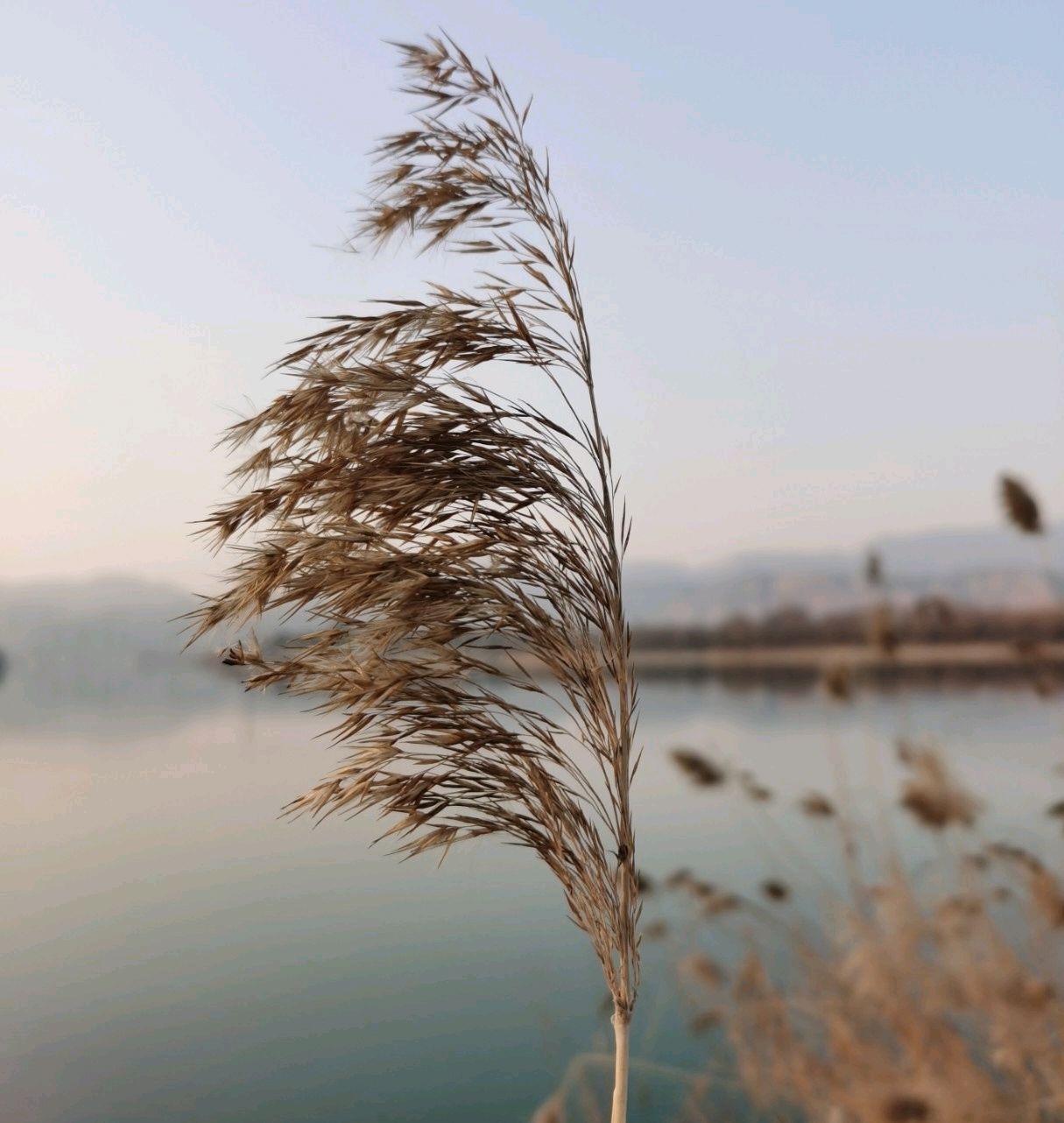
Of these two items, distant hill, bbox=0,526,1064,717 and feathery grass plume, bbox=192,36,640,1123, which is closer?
feathery grass plume, bbox=192,36,640,1123

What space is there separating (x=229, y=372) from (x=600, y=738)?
3355 millimetres

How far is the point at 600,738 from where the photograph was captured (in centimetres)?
192

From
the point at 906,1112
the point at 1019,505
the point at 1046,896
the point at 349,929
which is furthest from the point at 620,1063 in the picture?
the point at 349,929

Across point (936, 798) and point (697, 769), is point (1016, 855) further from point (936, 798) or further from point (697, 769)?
point (697, 769)

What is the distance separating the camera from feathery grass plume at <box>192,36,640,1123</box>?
1.80 metres

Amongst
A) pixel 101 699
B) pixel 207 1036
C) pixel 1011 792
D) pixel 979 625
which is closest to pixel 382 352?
pixel 979 625

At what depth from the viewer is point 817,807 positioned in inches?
104

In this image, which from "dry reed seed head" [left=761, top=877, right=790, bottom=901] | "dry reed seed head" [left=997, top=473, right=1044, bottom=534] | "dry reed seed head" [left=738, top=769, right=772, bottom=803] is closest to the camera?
"dry reed seed head" [left=997, top=473, right=1044, bottom=534]

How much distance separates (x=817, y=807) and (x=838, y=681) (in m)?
0.43

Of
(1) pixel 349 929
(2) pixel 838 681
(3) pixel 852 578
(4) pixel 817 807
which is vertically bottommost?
(1) pixel 349 929

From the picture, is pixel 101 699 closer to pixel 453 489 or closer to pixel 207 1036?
pixel 207 1036

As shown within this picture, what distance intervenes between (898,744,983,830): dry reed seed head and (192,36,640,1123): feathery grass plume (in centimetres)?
57

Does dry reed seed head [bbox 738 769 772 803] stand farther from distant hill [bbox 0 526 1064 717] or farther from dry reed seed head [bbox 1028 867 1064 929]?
dry reed seed head [bbox 1028 867 1064 929]

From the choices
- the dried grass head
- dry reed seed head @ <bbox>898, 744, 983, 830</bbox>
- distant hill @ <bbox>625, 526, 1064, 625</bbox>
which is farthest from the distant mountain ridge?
dry reed seed head @ <bbox>898, 744, 983, 830</bbox>
